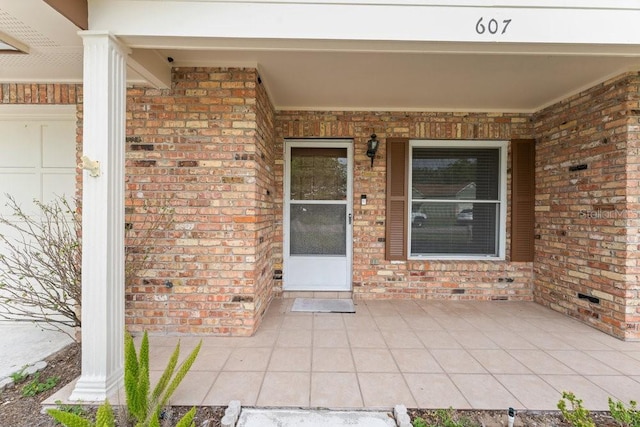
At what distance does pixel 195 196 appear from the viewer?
2.87 m

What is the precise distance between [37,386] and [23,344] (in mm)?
959

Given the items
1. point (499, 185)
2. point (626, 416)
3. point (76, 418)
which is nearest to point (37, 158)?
point (76, 418)

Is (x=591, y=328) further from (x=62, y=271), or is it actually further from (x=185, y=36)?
(x=62, y=271)

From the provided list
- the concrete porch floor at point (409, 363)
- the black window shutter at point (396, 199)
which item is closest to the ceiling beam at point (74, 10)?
the concrete porch floor at point (409, 363)

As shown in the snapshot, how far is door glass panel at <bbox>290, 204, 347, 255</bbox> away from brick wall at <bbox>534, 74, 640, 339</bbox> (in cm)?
258

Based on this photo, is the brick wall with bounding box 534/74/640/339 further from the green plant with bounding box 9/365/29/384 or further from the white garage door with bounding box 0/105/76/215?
the white garage door with bounding box 0/105/76/215

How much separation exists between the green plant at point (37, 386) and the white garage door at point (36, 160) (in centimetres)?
173

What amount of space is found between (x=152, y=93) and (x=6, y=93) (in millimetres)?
1562

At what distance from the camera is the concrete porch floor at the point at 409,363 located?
199cm

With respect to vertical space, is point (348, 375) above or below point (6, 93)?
below

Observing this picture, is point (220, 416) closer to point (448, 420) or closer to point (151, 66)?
point (448, 420)

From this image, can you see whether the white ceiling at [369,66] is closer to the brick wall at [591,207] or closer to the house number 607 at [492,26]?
the house number 607 at [492,26]

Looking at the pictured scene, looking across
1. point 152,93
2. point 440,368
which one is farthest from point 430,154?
point 152,93

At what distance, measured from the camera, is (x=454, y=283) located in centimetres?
402
